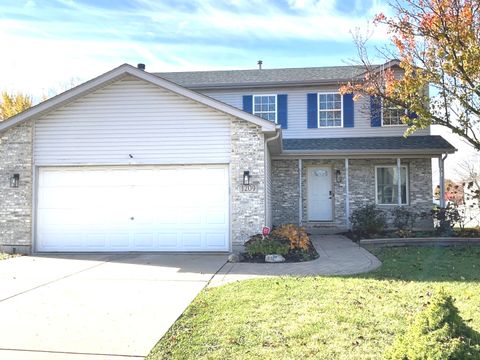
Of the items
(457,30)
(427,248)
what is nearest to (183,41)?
(457,30)

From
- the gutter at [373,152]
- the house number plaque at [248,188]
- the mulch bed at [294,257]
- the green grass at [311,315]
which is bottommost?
the green grass at [311,315]

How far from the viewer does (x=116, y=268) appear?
9.06m

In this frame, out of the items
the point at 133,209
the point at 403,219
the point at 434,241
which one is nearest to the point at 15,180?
the point at 133,209

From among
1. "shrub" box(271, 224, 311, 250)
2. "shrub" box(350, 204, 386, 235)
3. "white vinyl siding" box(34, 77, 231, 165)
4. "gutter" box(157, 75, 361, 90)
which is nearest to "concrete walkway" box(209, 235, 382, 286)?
"shrub" box(271, 224, 311, 250)

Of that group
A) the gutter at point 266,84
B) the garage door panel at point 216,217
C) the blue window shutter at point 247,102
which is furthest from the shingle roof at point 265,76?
the garage door panel at point 216,217

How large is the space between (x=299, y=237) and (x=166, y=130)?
4590mm

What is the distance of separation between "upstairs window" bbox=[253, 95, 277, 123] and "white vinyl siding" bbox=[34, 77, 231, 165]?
5.70 meters

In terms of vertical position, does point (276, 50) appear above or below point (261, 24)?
above

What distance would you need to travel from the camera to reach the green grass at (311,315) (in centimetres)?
423

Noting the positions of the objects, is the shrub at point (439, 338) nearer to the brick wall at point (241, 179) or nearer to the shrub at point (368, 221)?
the brick wall at point (241, 179)

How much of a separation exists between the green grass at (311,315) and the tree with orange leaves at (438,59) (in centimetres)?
439

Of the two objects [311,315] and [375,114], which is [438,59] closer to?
[375,114]

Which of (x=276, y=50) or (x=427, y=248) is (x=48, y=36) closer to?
(x=276, y=50)

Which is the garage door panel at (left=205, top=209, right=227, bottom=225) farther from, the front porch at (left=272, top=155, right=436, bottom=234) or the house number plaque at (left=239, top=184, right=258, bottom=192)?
the front porch at (left=272, top=155, right=436, bottom=234)
